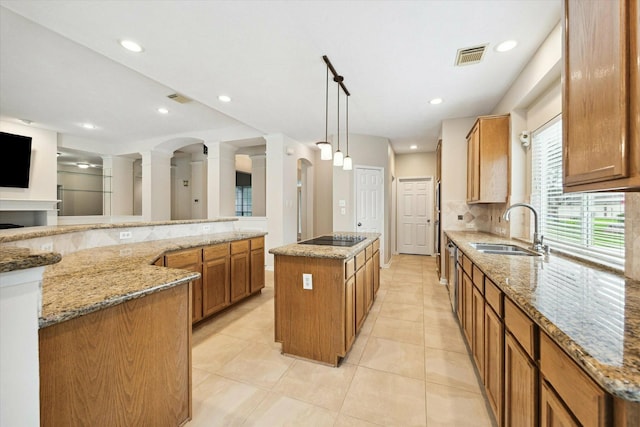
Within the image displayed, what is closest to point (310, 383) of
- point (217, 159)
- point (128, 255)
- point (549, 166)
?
point (128, 255)

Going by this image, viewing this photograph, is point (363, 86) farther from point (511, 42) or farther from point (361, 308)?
point (361, 308)

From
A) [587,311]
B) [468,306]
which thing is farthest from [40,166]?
[587,311]

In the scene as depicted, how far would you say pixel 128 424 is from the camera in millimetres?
1163

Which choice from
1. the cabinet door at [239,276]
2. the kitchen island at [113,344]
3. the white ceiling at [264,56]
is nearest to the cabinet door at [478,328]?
the kitchen island at [113,344]

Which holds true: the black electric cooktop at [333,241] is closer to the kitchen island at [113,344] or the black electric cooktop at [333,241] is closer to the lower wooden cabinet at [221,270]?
the lower wooden cabinet at [221,270]

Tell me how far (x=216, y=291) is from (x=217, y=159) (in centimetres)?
324

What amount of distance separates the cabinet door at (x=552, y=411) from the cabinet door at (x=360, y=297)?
1.58 metres

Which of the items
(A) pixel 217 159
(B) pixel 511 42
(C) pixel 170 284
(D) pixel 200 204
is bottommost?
(C) pixel 170 284

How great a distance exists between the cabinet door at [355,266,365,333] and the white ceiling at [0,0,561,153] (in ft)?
6.94

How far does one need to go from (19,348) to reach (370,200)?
5061 mm

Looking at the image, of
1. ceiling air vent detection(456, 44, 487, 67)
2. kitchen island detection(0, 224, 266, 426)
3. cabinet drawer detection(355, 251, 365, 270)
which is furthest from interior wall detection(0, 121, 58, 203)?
ceiling air vent detection(456, 44, 487, 67)

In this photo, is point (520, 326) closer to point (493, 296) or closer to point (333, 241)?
point (493, 296)

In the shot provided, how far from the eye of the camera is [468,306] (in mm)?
2184

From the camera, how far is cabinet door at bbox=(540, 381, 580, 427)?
0.76 meters
